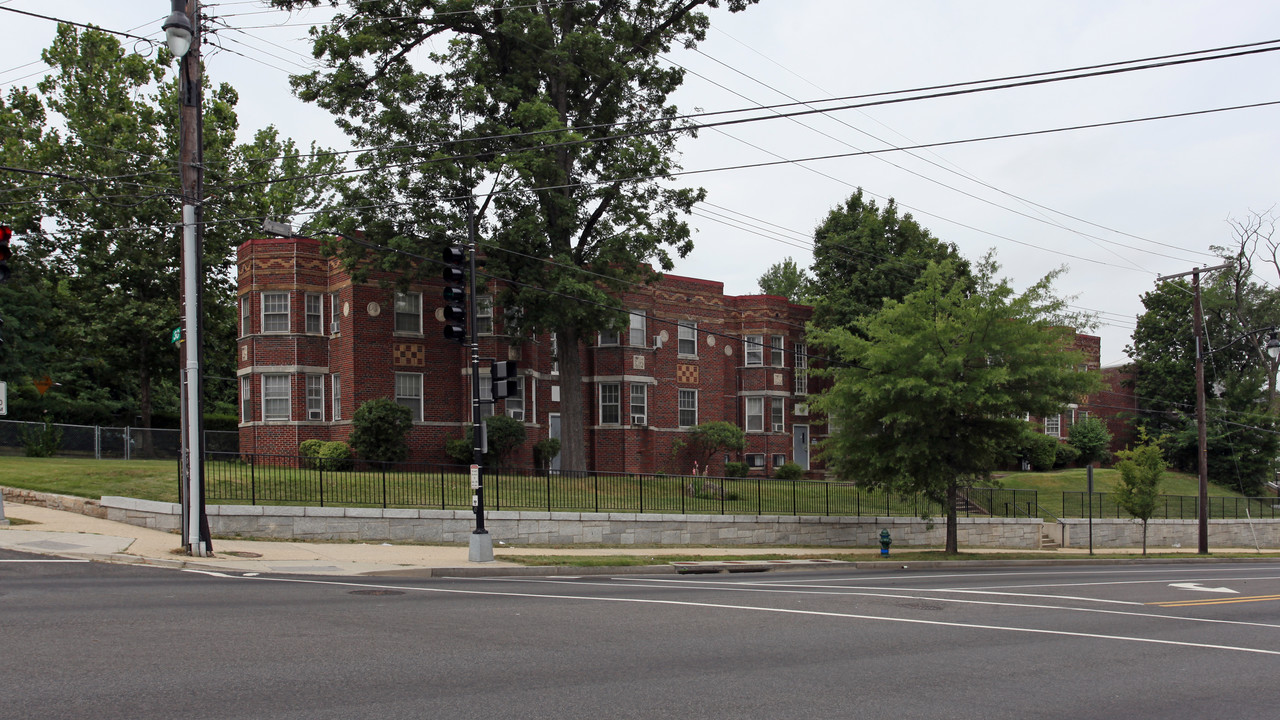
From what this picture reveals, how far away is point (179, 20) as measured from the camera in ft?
55.3

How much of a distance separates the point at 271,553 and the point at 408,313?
17.9 m

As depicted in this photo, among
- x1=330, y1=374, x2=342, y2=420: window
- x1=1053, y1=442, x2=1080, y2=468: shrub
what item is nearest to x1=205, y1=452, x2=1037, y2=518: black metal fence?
x1=330, y1=374, x2=342, y2=420: window

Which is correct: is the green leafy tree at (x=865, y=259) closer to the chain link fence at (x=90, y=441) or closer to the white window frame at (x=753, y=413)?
the white window frame at (x=753, y=413)

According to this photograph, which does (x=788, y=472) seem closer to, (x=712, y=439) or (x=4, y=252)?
(x=712, y=439)

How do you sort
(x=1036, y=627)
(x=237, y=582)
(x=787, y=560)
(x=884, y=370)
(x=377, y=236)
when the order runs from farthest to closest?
(x=377, y=236), (x=884, y=370), (x=787, y=560), (x=237, y=582), (x=1036, y=627)

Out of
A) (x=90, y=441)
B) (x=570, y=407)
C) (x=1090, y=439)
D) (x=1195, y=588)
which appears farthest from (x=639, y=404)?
(x=1090, y=439)

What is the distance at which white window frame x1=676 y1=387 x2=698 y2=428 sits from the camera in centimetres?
4286

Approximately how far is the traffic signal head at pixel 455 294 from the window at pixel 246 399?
19.2 meters

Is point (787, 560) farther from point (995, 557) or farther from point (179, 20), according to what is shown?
point (179, 20)

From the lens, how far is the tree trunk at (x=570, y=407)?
33781 mm

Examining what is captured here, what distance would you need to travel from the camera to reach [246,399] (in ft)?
120

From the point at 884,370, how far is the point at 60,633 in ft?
74.4

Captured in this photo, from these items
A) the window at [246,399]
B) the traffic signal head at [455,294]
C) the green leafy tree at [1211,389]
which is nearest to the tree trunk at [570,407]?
the window at [246,399]

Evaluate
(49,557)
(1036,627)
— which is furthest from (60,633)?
(1036,627)
